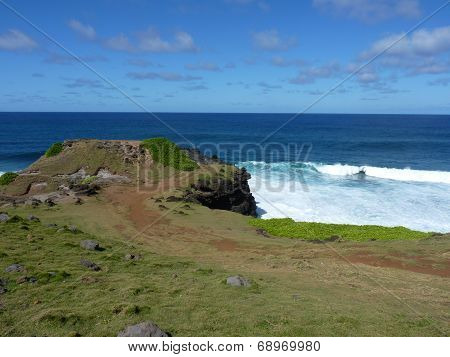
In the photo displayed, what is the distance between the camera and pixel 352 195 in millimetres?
45750

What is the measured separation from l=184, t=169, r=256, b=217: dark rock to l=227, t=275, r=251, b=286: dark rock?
17.0 m

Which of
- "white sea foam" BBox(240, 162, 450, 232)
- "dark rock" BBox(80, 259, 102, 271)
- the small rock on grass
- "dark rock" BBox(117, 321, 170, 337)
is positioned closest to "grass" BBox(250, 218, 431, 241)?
"white sea foam" BBox(240, 162, 450, 232)

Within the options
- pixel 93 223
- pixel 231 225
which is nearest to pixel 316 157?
pixel 231 225

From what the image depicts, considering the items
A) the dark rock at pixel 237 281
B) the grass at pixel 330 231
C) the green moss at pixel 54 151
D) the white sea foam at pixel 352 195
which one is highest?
the green moss at pixel 54 151

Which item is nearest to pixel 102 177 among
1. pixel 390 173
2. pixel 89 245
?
pixel 89 245

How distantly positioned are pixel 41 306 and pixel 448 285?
14.7 metres

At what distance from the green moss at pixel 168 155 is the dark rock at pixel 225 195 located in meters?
4.40

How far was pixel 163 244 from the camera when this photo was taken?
2192 cm

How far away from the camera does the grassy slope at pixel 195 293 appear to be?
1126cm

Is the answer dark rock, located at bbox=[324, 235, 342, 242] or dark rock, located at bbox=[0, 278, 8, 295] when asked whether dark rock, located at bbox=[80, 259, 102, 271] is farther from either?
dark rock, located at bbox=[324, 235, 342, 242]

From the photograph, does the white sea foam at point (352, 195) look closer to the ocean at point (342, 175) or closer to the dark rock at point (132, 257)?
the ocean at point (342, 175)

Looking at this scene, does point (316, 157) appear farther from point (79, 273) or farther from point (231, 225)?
point (79, 273)

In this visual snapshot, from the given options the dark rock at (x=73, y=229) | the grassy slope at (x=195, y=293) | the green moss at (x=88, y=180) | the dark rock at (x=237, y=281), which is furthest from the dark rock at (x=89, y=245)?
the green moss at (x=88, y=180)
